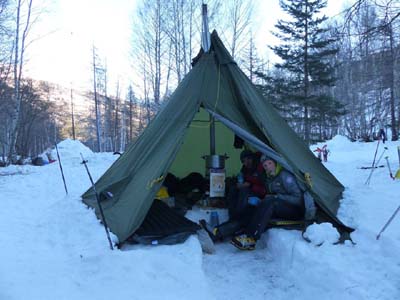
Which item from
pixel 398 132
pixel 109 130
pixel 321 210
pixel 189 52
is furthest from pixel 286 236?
pixel 109 130

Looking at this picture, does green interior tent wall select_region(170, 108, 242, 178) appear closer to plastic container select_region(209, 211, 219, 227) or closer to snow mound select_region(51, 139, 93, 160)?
plastic container select_region(209, 211, 219, 227)

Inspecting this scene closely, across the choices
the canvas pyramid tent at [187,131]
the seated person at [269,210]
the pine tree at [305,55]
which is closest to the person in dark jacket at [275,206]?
the seated person at [269,210]

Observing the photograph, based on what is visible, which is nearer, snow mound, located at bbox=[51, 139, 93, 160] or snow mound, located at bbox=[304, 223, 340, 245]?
snow mound, located at bbox=[304, 223, 340, 245]

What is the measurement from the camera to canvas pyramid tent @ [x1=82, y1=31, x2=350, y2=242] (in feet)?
12.3

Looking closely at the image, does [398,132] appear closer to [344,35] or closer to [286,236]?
[344,35]

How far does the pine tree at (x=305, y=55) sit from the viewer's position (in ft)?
56.3

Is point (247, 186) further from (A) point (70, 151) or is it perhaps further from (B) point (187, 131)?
(A) point (70, 151)

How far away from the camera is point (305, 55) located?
1720cm

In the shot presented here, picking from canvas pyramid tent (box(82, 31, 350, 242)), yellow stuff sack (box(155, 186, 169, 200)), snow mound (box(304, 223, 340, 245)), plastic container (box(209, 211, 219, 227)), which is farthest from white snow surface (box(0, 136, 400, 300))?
yellow stuff sack (box(155, 186, 169, 200))

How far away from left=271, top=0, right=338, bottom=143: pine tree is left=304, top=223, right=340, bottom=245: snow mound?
14387 millimetres

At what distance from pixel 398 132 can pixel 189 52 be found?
13.8 meters

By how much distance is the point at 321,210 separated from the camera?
394 centimetres

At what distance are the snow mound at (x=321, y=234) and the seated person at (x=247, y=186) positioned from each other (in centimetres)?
103

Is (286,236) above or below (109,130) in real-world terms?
below
